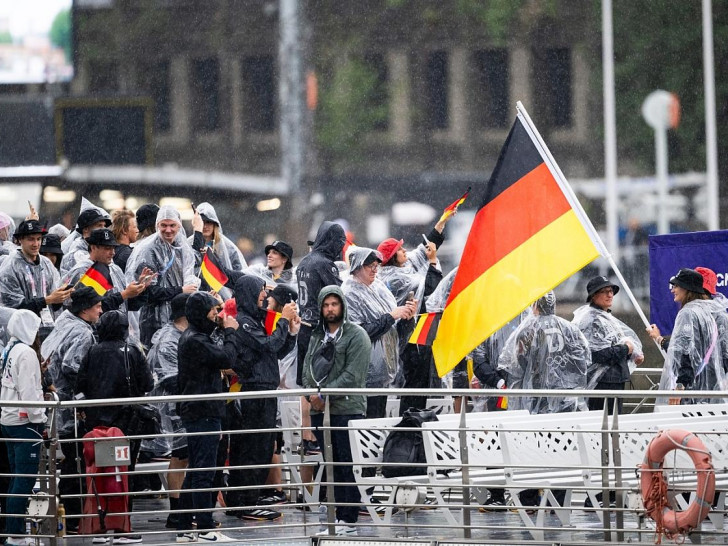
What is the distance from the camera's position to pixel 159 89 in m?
34.0

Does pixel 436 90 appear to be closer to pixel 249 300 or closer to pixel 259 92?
pixel 259 92

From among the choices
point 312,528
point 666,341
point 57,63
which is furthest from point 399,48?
point 312,528

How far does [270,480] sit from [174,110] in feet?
80.3

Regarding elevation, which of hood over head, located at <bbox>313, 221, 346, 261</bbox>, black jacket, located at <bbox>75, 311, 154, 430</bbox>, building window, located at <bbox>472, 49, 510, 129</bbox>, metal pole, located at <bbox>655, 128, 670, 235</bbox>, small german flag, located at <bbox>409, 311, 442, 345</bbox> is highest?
building window, located at <bbox>472, 49, 510, 129</bbox>

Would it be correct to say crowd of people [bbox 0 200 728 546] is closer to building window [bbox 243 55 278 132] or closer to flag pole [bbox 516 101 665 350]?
flag pole [bbox 516 101 665 350]

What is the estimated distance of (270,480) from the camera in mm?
10719

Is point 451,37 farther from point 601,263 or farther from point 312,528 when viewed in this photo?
point 312,528

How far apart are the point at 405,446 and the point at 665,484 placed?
1783mm

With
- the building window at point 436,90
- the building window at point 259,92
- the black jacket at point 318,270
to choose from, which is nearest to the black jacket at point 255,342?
the black jacket at point 318,270

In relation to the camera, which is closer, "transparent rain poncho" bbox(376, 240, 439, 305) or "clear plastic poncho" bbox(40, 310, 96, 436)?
"clear plastic poncho" bbox(40, 310, 96, 436)

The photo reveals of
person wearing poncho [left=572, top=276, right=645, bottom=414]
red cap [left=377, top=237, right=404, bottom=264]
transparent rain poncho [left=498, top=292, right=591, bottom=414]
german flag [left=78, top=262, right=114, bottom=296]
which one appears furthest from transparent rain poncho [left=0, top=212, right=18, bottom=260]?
person wearing poncho [left=572, top=276, right=645, bottom=414]

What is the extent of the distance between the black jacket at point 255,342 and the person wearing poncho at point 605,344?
7.09ft

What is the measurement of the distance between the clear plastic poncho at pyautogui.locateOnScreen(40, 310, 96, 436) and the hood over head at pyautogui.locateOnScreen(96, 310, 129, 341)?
0.37 metres

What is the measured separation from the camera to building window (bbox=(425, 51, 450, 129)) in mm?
34531
